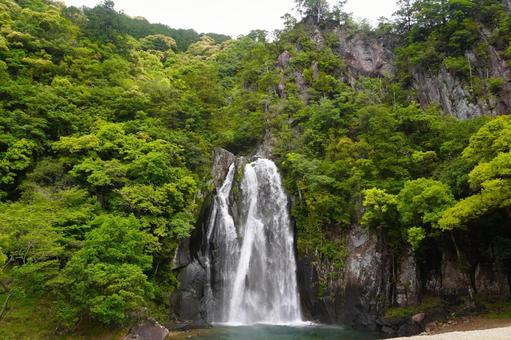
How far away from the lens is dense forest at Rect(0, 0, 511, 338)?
16.5 metres

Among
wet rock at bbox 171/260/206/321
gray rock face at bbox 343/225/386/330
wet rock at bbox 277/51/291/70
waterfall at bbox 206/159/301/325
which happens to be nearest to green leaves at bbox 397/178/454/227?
gray rock face at bbox 343/225/386/330

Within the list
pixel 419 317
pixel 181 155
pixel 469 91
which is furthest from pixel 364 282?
pixel 469 91

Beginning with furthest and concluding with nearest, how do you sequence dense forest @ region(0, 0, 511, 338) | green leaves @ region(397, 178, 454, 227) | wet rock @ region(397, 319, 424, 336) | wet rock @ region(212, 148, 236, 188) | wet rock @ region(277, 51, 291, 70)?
wet rock @ region(277, 51, 291, 70) → wet rock @ region(212, 148, 236, 188) → wet rock @ region(397, 319, 424, 336) → green leaves @ region(397, 178, 454, 227) → dense forest @ region(0, 0, 511, 338)

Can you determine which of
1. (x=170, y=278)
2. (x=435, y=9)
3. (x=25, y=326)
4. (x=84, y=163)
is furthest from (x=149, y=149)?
(x=435, y=9)

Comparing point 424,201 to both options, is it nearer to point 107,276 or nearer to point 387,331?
point 387,331

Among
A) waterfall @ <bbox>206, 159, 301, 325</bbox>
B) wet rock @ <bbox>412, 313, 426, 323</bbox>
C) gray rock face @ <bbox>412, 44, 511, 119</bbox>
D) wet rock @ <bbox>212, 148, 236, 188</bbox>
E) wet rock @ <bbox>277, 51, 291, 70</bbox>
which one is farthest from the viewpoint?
wet rock @ <bbox>277, 51, 291, 70</bbox>

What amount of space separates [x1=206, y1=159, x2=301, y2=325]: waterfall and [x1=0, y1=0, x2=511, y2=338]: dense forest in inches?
63.2

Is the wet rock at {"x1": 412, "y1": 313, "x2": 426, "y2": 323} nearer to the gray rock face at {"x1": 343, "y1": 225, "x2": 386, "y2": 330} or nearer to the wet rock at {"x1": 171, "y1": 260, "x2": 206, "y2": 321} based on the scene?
the gray rock face at {"x1": 343, "y1": 225, "x2": 386, "y2": 330}

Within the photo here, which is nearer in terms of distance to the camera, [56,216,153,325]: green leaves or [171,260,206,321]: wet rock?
[56,216,153,325]: green leaves

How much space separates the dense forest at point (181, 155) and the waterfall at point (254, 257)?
1.61 m

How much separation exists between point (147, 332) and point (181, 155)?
13872 millimetres

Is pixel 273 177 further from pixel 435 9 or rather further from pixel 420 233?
pixel 435 9

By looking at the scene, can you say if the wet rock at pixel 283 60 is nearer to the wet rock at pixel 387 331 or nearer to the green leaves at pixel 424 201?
the green leaves at pixel 424 201

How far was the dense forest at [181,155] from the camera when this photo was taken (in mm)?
16531
